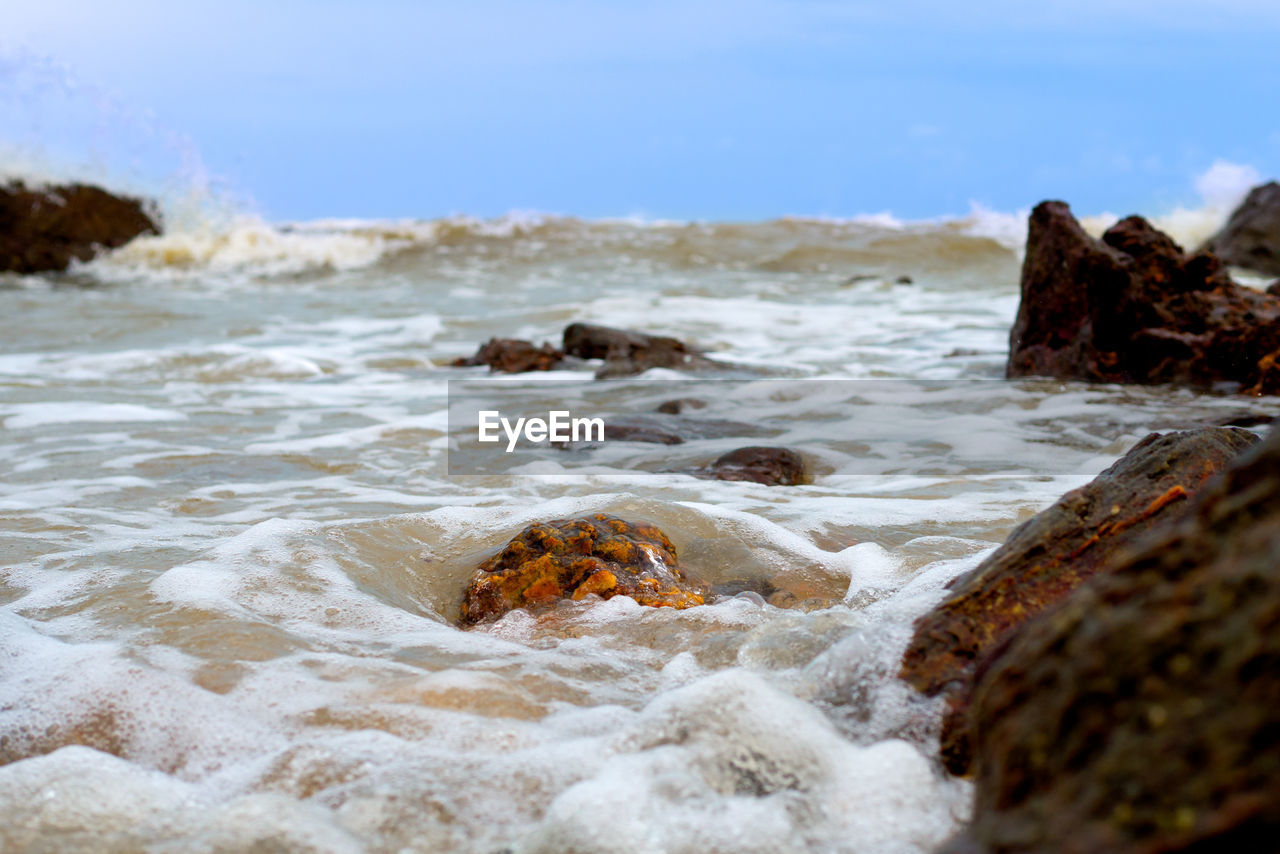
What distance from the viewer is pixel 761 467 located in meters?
4.23

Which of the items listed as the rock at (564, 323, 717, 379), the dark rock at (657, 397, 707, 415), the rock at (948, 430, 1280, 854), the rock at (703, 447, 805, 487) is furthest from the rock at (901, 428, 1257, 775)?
the rock at (564, 323, 717, 379)

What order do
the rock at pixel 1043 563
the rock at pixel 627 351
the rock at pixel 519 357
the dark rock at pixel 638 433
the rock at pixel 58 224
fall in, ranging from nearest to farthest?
the rock at pixel 1043 563
the dark rock at pixel 638 433
the rock at pixel 627 351
the rock at pixel 519 357
the rock at pixel 58 224

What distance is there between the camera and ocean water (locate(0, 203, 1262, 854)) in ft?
5.49

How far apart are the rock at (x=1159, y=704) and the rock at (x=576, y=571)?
156 cm

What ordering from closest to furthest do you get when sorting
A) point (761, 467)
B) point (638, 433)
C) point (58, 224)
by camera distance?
point (761, 467) → point (638, 433) → point (58, 224)

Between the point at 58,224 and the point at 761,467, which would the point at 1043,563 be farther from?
the point at 58,224

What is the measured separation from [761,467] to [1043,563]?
88.4 inches

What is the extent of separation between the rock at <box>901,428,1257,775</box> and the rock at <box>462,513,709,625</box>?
90cm

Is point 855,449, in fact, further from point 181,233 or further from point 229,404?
point 181,233

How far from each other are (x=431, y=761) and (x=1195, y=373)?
5.57 m

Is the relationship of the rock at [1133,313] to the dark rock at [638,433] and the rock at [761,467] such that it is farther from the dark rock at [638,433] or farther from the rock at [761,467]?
the rock at [761,467]

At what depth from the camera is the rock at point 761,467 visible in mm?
4176

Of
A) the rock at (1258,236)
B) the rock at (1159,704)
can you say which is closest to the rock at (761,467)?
the rock at (1159,704)

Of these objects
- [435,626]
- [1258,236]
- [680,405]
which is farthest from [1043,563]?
[1258,236]
